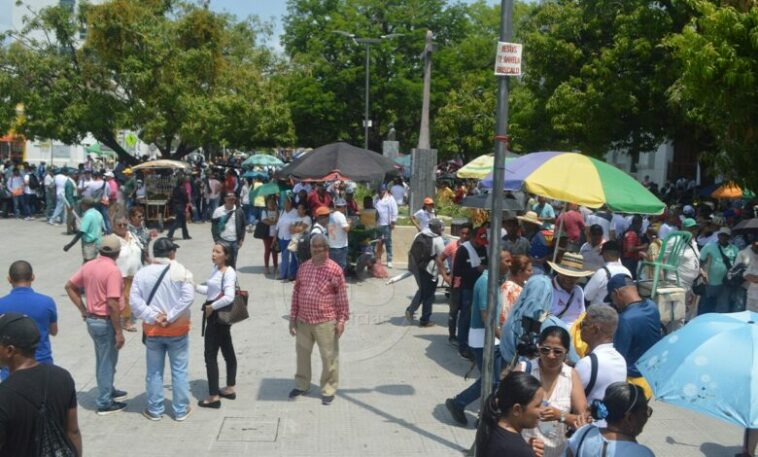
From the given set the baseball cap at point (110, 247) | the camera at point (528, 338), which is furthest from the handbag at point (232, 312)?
the camera at point (528, 338)

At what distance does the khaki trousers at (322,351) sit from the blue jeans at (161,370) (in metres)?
1.15

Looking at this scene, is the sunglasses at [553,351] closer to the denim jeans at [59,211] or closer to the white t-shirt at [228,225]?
the white t-shirt at [228,225]

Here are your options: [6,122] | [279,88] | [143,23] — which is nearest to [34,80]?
[6,122]

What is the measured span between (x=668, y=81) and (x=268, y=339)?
14870 millimetres

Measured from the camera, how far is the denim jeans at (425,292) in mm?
10647

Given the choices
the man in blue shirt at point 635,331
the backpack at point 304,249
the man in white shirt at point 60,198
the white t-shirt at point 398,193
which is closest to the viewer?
the man in blue shirt at point 635,331

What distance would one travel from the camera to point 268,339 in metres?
10.2

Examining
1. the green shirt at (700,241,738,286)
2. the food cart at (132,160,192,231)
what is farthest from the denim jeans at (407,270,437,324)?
the food cart at (132,160,192,231)

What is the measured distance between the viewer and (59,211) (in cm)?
2266

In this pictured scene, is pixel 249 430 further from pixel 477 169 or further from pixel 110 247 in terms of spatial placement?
pixel 477 169

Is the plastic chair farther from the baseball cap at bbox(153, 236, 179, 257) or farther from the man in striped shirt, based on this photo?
the baseball cap at bbox(153, 236, 179, 257)

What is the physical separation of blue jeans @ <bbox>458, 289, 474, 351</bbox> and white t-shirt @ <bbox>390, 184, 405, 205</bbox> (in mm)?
16210

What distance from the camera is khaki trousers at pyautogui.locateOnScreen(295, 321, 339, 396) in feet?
24.9

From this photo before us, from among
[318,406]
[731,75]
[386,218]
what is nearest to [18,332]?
[318,406]
